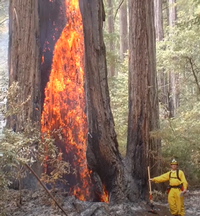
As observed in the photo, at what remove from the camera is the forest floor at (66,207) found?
5395 millimetres

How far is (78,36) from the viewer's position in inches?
259

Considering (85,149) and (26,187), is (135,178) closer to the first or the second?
(85,149)

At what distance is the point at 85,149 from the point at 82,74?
1.66 metres

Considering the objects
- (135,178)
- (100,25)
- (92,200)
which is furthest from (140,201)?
(100,25)

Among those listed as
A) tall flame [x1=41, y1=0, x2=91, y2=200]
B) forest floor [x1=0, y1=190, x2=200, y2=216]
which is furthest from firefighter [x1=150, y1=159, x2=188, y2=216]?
tall flame [x1=41, y1=0, x2=91, y2=200]

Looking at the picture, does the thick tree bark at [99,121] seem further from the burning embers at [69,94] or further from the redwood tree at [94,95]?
the burning embers at [69,94]

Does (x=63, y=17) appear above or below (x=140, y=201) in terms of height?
above

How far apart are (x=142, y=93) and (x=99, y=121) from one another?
1.39m

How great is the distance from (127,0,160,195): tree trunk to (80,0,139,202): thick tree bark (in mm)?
563

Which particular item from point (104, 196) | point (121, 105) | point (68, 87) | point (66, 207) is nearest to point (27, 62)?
point (68, 87)

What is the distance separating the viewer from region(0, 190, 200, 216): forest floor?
5.39 meters

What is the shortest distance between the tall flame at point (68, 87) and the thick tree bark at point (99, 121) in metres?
0.16

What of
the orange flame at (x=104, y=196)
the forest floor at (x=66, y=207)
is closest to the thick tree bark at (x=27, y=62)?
the forest floor at (x=66, y=207)

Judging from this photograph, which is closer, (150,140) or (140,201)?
(140,201)
